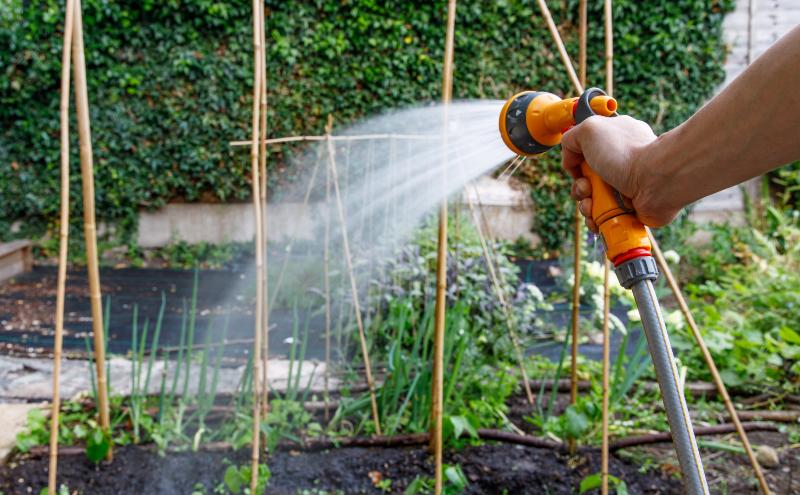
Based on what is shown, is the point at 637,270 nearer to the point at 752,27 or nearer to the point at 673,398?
the point at 673,398

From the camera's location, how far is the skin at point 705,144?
26.7 inches

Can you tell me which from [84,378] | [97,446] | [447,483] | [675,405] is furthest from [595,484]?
[84,378]

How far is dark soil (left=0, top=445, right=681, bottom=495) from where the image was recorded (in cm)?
198

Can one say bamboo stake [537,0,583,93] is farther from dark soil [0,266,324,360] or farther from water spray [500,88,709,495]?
dark soil [0,266,324,360]

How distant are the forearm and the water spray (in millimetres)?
68

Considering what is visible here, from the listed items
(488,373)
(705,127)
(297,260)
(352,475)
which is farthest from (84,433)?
(297,260)

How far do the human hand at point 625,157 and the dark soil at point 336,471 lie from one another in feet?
4.51

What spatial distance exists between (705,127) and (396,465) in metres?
1.65

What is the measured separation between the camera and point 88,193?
186 centimetres

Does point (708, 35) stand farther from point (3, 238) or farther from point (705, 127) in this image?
point (3, 238)

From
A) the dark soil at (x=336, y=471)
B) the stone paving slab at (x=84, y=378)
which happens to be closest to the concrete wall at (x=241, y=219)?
the stone paving slab at (x=84, y=378)

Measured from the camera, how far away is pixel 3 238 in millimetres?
5836

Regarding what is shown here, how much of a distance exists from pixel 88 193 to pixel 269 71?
4184 mm

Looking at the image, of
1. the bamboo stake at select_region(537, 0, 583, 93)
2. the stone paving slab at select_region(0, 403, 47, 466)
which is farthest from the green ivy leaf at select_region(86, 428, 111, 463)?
the bamboo stake at select_region(537, 0, 583, 93)
